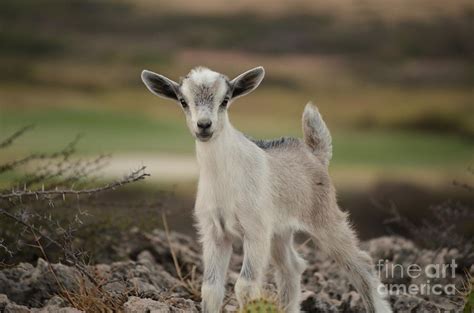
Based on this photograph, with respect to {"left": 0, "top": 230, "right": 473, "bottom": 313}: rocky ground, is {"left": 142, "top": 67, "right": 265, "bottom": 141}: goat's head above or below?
above

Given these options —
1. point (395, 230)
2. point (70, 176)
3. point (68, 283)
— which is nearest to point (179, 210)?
point (70, 176)

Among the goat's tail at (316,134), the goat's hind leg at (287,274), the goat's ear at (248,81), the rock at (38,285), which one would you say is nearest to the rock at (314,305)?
the goat's hind leg at (287,274)

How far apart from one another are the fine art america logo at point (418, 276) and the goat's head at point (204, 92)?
3570 mm

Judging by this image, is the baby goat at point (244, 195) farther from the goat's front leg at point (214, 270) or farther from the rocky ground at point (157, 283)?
the rocky ground at point (157, 283)

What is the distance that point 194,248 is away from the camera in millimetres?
11930

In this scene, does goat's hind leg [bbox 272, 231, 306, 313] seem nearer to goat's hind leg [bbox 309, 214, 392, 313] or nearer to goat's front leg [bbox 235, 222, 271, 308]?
goat's hind leg [bbox 309, 214, 392, 313]

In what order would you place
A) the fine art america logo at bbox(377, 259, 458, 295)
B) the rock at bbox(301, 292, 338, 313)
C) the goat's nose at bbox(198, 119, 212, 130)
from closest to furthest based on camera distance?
the goat's nose at bbox(198, 119, 212, 130)
the rock at bbox(301, 292, 338, 313)
the fine art america logo at bbox(377, 259, 458, 295)

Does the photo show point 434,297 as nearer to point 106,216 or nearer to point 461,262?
point 461,262

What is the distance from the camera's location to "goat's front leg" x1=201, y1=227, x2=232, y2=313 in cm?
730

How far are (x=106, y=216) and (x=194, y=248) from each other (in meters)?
1.86

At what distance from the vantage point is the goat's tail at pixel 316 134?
28.5 feet

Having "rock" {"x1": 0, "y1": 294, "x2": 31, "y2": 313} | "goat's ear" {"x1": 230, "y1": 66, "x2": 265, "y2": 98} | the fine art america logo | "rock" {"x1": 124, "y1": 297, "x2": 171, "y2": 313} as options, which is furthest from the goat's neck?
the fine art america logo

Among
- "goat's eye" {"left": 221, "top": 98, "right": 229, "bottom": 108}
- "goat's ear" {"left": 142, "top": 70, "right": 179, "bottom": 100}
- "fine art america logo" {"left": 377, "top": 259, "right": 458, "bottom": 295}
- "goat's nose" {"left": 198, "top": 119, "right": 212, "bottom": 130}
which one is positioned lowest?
"fine art america logo" {"left": 377, "top": 259, "right": 458, "bottom": 295}

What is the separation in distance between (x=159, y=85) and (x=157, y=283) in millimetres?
2645
